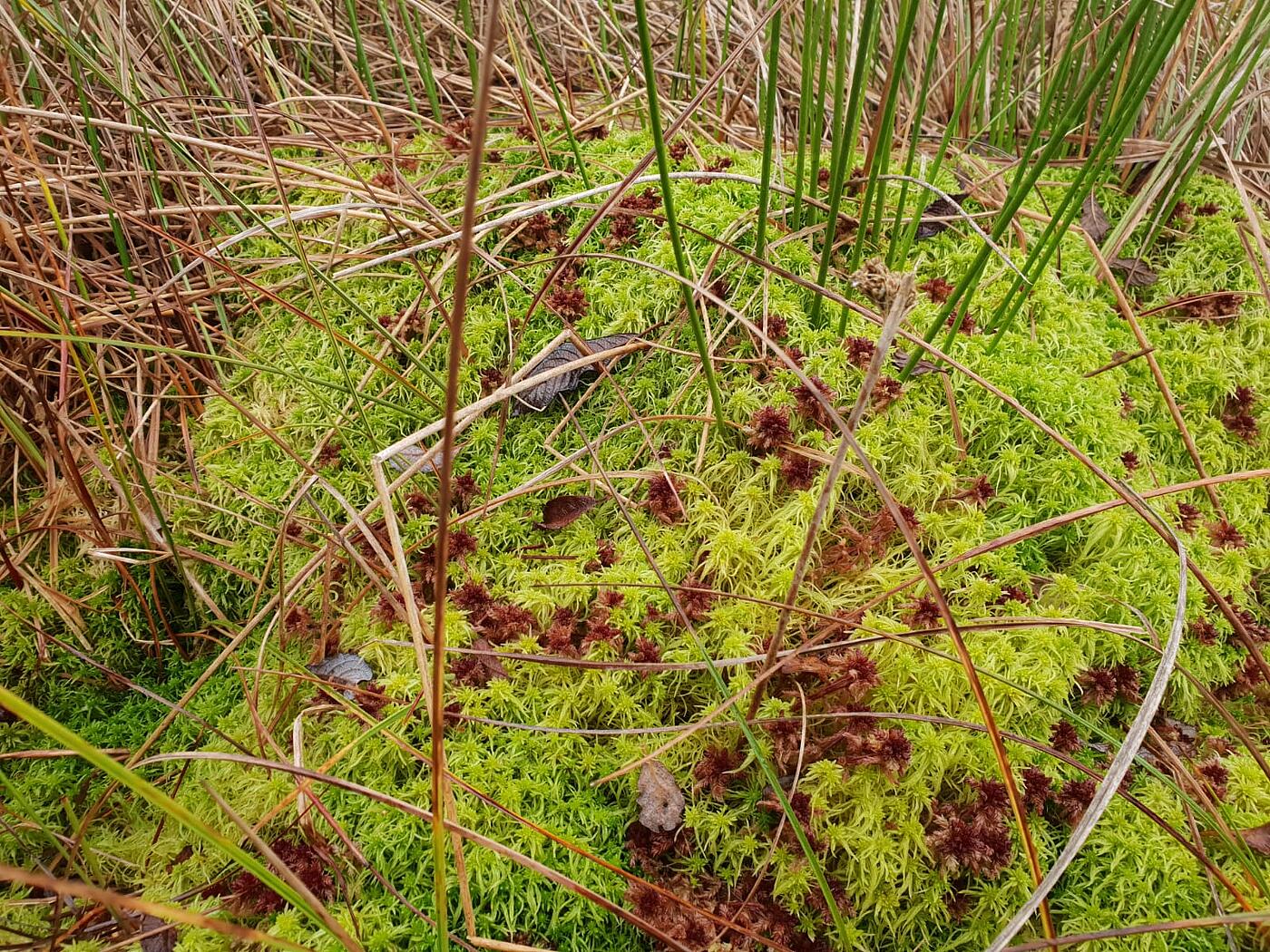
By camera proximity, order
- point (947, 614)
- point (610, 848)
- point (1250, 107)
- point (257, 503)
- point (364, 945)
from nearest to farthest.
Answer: point (947, 614) → point (364, 945) → point (610, 848) → point (257, 503) → point (1250, 107)

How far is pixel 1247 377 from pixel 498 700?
Answer: 3.06 metres

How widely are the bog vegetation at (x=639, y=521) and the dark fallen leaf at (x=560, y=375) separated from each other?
0.02 meters

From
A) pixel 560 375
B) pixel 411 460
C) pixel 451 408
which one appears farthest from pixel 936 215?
pixel 451 408

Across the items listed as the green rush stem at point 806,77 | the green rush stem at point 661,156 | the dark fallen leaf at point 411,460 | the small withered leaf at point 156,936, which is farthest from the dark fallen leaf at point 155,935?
the green rush stem at point 806,77

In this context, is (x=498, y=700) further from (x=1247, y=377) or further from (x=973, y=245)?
(x=1247, y=377)

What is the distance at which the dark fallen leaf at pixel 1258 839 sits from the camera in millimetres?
1927

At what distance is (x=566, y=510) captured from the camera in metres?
2.57

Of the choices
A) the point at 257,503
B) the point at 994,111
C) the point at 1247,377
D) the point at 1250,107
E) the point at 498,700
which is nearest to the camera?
the point at 498,700

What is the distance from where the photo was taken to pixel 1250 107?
12.5 feet

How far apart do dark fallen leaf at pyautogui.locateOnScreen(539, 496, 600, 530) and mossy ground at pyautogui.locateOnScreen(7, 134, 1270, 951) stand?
0.14 feet

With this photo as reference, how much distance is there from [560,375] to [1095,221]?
8.05ft

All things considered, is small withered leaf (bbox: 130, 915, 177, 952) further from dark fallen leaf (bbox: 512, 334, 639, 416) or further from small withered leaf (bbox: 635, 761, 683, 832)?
dark fallen leaf (bbox: 512, 334, 639, 416)

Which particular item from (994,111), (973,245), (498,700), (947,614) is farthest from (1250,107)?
(498,700)

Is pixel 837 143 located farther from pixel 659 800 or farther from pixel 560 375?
pixel 659 800
